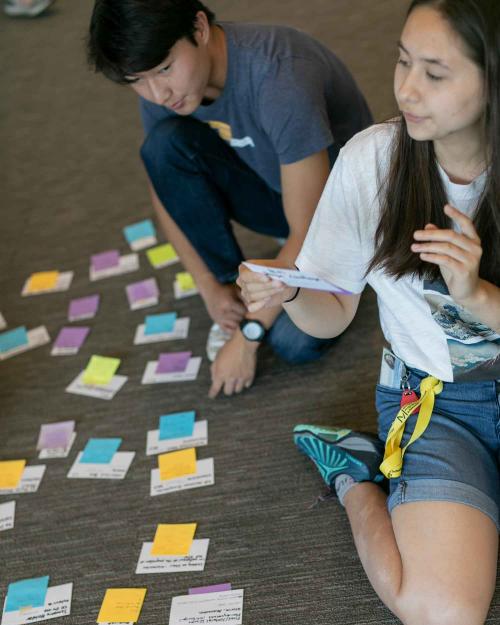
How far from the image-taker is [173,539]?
5.33ft

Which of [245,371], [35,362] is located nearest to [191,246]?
[245,371]

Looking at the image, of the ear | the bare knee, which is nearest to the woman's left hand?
the bare knee

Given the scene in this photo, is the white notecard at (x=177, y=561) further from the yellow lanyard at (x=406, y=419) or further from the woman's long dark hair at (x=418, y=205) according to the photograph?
the woman's long dark hair at (x=418, y=205)

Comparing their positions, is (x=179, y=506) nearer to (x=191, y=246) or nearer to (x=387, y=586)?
(x=387, y=586)

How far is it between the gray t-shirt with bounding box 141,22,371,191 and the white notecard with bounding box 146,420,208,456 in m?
0.65

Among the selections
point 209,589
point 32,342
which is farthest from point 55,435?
point 209,589

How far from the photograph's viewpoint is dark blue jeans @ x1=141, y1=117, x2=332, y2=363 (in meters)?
1.93

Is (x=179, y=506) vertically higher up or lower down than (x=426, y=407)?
lower down

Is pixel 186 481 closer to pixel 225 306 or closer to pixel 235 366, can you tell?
pixel 235 366

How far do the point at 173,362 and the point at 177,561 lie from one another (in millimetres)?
635

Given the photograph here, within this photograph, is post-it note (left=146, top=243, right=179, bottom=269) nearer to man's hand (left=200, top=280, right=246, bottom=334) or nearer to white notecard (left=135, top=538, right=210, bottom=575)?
man's hand (left=200, top=280, right=246, bottom=334)

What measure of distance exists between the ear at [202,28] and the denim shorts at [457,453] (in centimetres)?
81

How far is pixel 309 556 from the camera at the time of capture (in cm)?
153

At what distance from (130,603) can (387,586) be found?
52 cm
